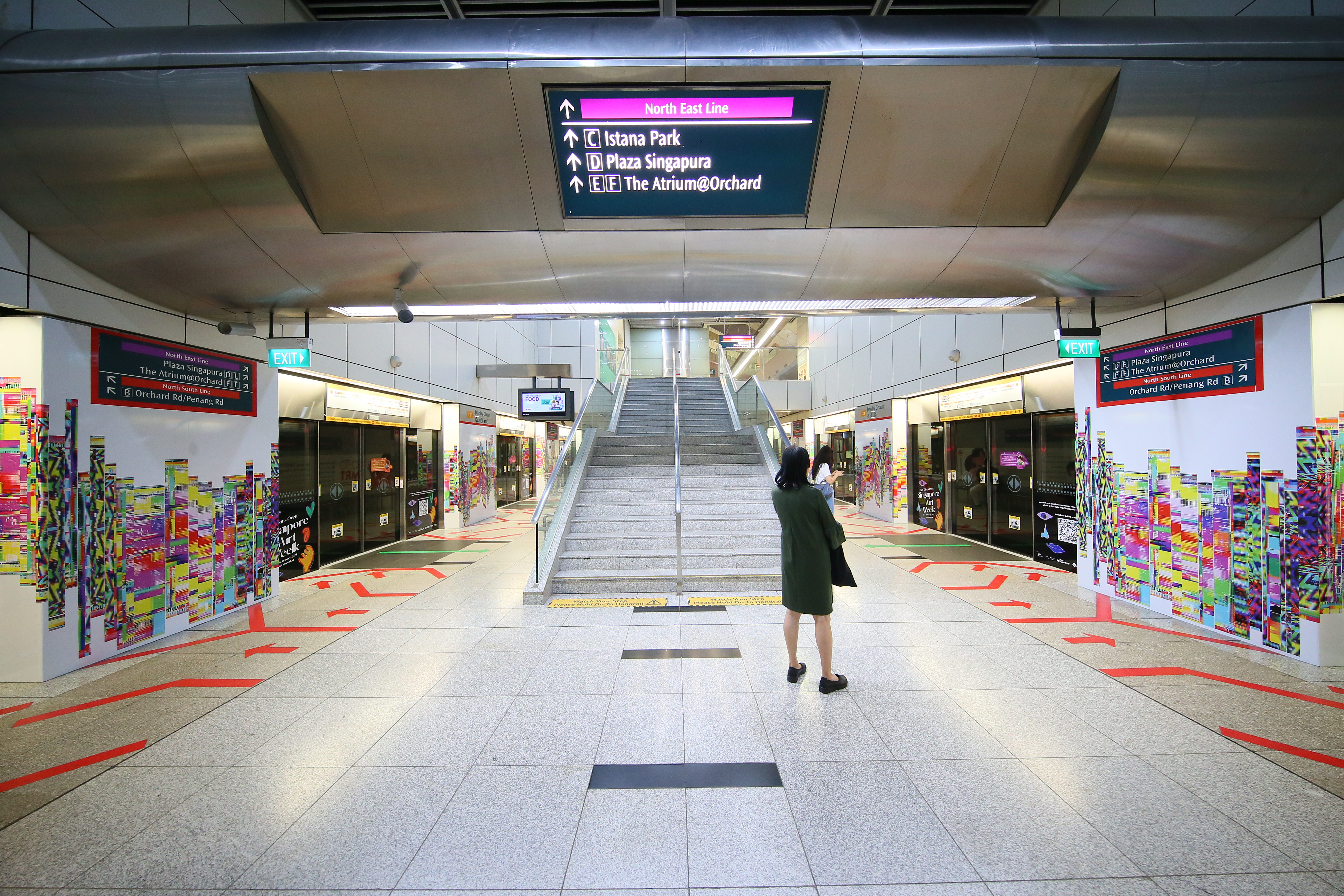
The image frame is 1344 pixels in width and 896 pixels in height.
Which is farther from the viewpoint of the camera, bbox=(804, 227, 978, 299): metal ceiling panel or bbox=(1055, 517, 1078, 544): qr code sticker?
bbox=(1055, 517, 1078, 544): qr code sticker

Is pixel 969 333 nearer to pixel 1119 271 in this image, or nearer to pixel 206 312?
pixel 1119 271

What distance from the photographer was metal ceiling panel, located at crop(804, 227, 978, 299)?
14.0 ft

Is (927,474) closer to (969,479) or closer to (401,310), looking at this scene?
(969,479)

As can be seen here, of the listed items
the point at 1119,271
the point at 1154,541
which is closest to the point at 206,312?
the point at 1119,271

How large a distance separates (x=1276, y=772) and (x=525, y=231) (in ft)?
18.1

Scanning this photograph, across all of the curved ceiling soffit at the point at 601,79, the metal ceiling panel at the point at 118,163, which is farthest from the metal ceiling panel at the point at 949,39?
the metal ceiling panel at the point at 118,163

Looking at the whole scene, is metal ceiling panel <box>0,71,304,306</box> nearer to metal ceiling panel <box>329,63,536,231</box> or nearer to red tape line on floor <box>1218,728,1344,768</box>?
metal ceiling panel <box>329,63,536,231</box>

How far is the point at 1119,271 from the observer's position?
4418 mm

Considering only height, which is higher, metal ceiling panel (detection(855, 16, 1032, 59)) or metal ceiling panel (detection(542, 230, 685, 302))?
metal ceiling panel (detection(855, 16, 1032, 59))

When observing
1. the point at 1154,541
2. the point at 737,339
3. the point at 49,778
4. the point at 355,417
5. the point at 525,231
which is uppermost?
the point at 737,339

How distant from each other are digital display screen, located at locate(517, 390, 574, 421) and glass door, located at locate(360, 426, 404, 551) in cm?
446

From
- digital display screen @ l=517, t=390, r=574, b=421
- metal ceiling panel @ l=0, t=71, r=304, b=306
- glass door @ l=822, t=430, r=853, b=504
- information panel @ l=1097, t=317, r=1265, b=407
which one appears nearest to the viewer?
metal ceiling panel @ l=0, t=71, r=304, b=306

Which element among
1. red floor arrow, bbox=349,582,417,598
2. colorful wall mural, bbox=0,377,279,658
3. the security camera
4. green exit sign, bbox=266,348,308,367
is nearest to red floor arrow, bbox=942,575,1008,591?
red floor arrow, bbox=349,582,417,598

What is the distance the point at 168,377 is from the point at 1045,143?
724 centimetres
